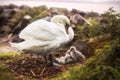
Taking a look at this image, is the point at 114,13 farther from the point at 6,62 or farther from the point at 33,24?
the point at 6,62

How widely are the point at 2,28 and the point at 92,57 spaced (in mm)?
815

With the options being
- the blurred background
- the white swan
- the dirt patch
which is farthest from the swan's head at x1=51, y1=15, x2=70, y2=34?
the dirt patch

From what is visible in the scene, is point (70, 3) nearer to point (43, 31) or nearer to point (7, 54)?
point (43, 31)

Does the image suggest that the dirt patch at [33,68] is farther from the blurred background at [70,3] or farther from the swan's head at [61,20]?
the blurred background at [70,3]

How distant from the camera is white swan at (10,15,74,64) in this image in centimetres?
310

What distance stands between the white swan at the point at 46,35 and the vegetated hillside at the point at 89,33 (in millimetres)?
61

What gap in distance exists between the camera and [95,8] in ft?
10.9

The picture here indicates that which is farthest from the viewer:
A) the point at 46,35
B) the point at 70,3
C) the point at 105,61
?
the point at 70,3

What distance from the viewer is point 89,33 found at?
3.16 meters

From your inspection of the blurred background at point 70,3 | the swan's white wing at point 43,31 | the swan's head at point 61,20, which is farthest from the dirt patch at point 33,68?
the blurred background at point 70,3

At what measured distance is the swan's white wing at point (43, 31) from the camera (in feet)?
10.2

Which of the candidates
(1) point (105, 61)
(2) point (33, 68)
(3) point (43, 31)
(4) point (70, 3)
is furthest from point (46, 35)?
(1) point (105, 61)

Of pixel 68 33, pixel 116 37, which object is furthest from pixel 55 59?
pixel 116 37

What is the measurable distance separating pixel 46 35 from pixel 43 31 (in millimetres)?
45
